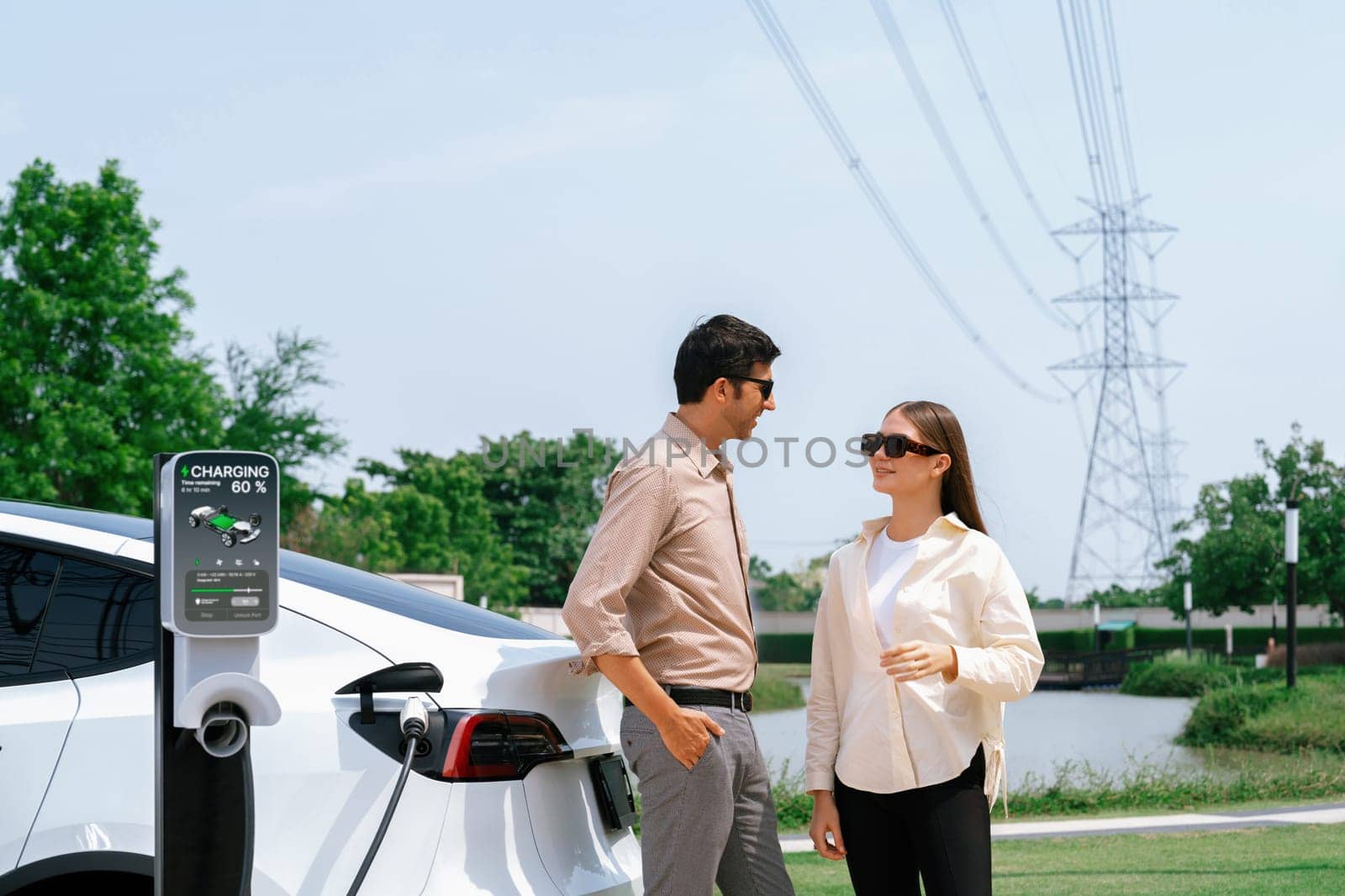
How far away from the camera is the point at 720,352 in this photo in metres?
3.42

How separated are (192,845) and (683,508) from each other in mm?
1306

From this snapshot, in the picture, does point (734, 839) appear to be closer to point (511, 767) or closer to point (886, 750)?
point (886, 750)

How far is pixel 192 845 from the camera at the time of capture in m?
2.77

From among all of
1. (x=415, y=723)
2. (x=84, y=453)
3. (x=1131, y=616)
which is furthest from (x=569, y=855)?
(x=1131, y=616)

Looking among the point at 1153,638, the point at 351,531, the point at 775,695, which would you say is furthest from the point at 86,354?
the point at 1153,638

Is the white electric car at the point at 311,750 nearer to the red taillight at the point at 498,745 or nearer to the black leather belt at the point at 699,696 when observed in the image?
the red taillight at the point at 498,745

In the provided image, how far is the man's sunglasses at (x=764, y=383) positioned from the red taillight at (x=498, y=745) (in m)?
0.95

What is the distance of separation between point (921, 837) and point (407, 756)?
128cm

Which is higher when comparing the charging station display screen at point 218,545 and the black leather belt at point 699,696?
the charging station display screen at point 218,545

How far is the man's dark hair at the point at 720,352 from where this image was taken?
342cm

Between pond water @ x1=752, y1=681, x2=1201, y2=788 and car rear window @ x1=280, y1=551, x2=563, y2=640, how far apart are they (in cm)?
780

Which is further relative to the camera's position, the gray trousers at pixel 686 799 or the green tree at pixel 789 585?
the green tree at pixel 789 585

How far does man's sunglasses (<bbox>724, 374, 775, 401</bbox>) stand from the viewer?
11.3 feet

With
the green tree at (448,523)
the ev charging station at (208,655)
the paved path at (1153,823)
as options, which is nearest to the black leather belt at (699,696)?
the ev charging station at (208,655)
